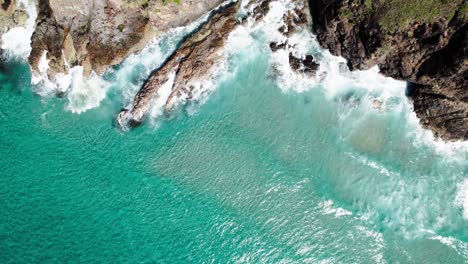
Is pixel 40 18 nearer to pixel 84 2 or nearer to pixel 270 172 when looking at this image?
pixel 84 2

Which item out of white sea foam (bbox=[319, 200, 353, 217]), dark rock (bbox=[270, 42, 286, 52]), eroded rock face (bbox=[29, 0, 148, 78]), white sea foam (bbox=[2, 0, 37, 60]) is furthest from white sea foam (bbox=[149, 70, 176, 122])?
white sea foam (bbox=[319, 200, 353, 217])

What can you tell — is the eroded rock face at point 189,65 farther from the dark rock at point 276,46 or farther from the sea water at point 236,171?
the dark rock at point 276,46

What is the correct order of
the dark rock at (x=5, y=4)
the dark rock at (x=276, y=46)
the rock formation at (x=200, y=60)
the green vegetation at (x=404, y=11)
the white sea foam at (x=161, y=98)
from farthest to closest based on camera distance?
the dark rock at (x=5, y=4) < the white sea foam at (x=161, y=98) < the dark rock at (x=276, y=46) < the rock formation at (x=200, y=60) < the green vegetation at (x=404, y=11)

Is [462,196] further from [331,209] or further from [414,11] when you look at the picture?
[414,11]

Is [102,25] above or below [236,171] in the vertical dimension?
above

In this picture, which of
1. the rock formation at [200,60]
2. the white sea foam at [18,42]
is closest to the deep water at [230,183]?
the white sea foam at [18,42]

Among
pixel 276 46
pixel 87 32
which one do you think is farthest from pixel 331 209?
pixel 87 32
